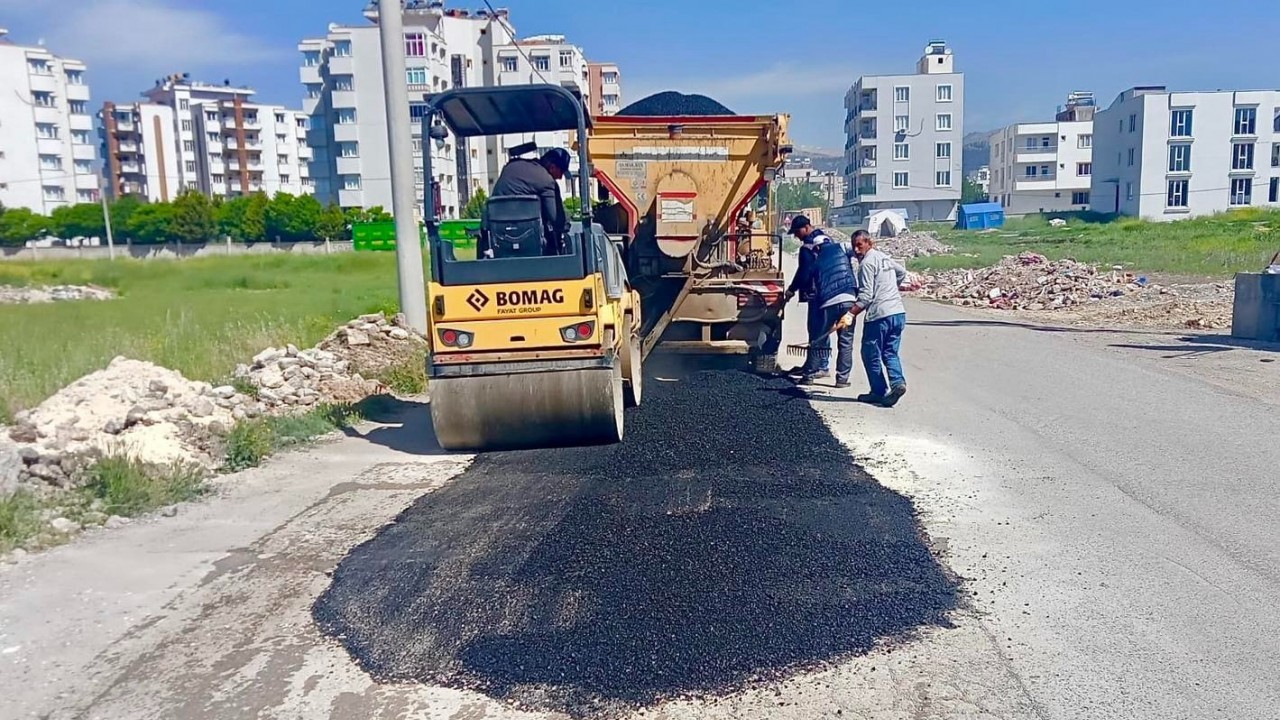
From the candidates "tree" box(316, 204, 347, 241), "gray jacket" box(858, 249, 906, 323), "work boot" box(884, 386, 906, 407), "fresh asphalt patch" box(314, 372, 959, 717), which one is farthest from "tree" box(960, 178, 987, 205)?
"fresh asphalt patch" box(314, 372, 959, 717)

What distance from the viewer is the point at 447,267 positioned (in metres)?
7.22

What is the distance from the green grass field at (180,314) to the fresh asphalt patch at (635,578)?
5129mm

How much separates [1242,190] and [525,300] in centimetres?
7884

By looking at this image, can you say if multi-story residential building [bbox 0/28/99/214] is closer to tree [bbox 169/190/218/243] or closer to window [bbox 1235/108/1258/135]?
tree [bbox 169/190/218/243]

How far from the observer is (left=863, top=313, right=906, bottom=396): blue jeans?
916 cm

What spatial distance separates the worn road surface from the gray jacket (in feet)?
5.11

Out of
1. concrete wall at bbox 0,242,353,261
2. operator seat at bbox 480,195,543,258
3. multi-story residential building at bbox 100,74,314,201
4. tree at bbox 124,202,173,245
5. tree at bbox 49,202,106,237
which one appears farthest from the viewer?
multi-story residential building at bbox 100,74,314,201

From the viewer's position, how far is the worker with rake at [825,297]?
9969 millimetres

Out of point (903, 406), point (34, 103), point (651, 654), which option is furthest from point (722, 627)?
point (34, 103)

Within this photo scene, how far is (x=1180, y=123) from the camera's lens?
229ft

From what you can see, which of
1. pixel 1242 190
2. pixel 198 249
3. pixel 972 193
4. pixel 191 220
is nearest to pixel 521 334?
pixel 191 220

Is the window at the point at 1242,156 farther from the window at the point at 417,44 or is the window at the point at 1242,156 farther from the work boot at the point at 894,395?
the work boot at the point at 894,395

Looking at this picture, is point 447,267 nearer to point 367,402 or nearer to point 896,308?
point 367,402

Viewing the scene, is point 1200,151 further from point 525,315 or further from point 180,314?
point 525,315
